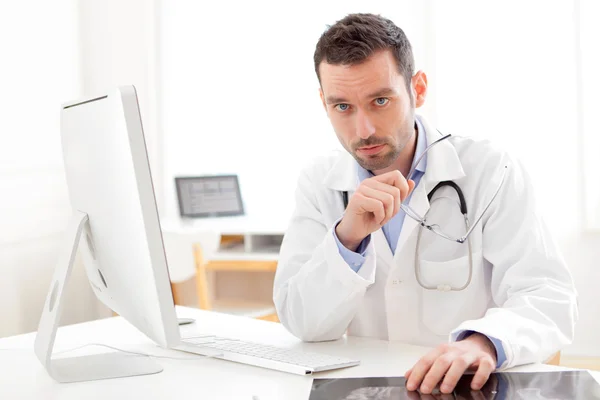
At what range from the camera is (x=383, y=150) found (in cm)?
152

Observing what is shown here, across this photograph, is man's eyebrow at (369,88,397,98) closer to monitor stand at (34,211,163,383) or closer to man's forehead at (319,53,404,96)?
man's forehead at (319,53,404,96)

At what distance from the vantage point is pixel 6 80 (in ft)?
10.3

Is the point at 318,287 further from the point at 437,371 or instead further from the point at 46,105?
the point at 46,105

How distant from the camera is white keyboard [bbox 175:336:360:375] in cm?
120

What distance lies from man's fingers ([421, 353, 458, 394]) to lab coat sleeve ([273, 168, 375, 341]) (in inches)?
11.6

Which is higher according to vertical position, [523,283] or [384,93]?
[384,93]

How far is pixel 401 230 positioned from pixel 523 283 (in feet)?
0.89

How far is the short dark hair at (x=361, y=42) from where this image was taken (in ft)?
4.90

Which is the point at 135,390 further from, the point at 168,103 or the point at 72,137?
the point at 168,103

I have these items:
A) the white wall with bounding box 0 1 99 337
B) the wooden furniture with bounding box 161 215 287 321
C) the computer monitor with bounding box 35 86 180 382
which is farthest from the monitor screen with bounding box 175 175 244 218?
the computer monitor with bounding box 35 86 180 382

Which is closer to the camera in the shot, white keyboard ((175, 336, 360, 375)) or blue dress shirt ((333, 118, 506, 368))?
white keyboard ((175, 336, 360, 375))

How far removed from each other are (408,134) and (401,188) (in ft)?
1.03

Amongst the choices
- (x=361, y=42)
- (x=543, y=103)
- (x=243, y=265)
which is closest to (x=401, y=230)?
(x=361, y=42)

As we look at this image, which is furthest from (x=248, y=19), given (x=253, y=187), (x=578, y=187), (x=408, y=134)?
(x=408, y=134)
